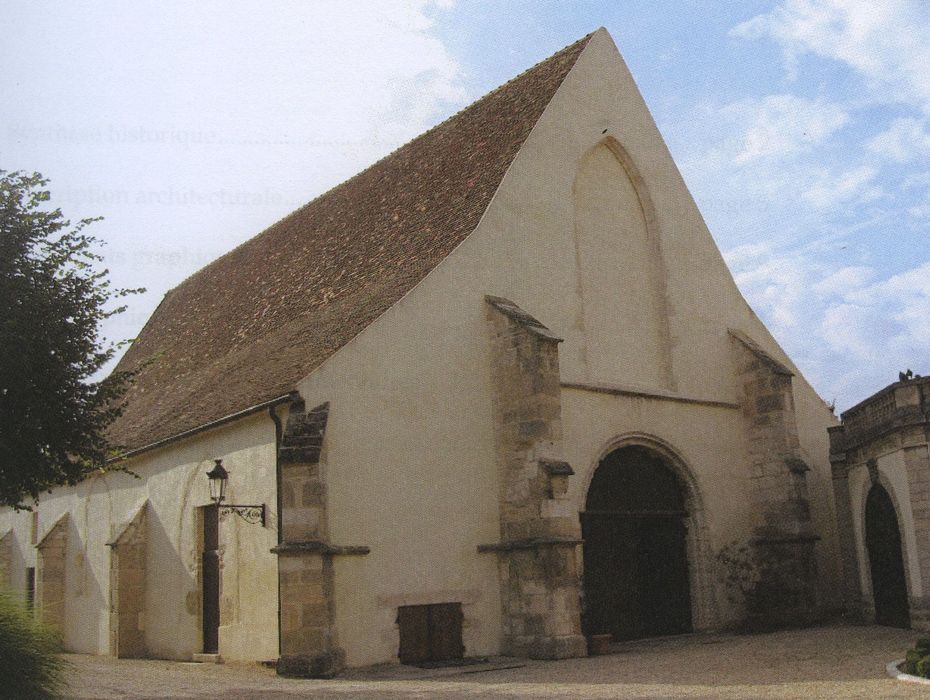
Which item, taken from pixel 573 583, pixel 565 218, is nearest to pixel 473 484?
pixel 573 583

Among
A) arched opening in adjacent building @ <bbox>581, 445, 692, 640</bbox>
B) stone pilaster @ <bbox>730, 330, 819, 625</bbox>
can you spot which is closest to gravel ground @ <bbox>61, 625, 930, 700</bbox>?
arched opening in adjacent building @ <bbox>581, 445, 692, 640</bbox>

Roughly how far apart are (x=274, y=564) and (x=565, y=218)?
7.40 meters

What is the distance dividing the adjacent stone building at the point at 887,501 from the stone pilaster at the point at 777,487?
76 centimetres

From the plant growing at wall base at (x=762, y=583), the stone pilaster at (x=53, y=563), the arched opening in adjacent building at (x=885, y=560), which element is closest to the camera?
the arched opening in adjacent building at (x=885, y=560)

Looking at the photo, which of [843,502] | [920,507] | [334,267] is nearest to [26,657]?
[334,267]

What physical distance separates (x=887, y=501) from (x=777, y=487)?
2270 millimetres

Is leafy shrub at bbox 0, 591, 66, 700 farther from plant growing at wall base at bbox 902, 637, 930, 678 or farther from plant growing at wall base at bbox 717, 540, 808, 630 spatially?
plant growing at wall base at bbox 717, 540, 808, 630

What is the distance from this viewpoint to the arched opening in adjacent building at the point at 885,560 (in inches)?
614

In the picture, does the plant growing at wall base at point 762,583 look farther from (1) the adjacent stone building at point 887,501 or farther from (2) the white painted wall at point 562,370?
(1) the adjacent stone building at point 887,501

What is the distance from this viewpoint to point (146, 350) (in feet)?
88.4

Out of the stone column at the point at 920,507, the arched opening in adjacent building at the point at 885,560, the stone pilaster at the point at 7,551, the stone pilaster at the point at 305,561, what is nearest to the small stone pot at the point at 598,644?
the stone pilaster at the point at 305,561

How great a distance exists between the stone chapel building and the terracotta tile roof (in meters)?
0.09

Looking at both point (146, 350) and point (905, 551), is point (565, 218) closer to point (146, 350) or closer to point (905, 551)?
point (905, 551)

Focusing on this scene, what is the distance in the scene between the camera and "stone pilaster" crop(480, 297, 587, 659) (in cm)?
1391
